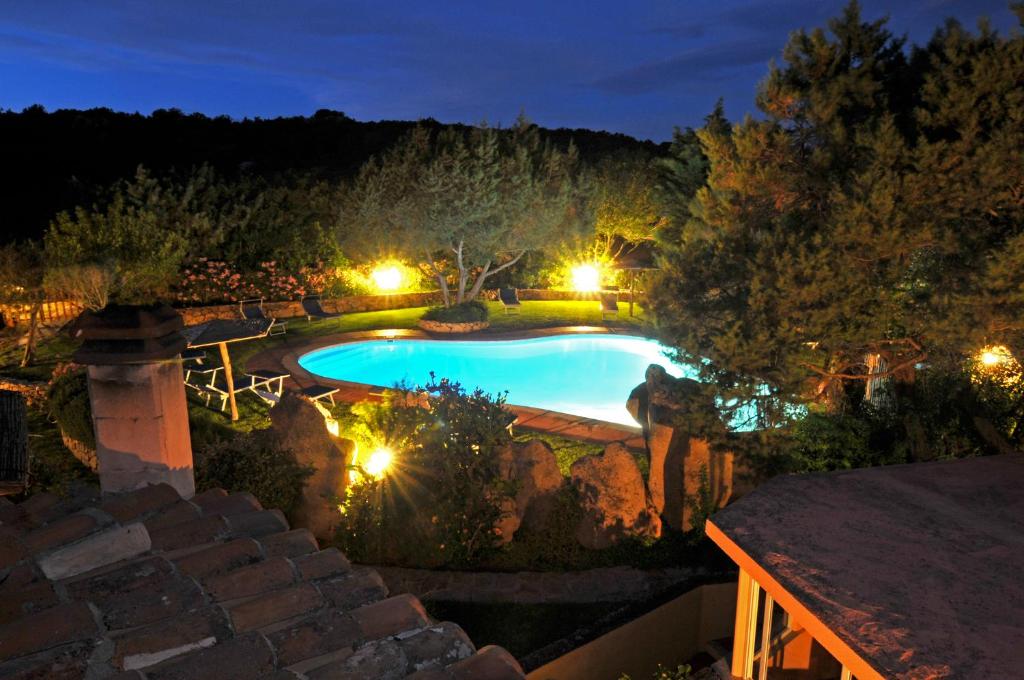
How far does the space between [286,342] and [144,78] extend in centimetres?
A: 6762

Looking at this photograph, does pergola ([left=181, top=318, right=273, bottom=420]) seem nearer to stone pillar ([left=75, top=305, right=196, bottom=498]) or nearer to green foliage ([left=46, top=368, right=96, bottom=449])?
green foliage ([left=46, top=368, right=96, bottom=449])

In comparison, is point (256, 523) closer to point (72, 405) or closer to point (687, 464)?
point (687, 464)

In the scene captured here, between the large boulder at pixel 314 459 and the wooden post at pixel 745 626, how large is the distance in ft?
14.0

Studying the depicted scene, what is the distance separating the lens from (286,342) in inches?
682

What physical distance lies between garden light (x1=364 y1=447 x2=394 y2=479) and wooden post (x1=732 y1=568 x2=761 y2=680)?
4.09 m

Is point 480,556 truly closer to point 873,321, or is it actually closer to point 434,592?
point 434,592

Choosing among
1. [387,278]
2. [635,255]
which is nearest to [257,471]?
[387,278]

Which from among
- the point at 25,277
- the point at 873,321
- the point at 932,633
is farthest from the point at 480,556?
the point at 25,277

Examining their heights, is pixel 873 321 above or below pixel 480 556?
above


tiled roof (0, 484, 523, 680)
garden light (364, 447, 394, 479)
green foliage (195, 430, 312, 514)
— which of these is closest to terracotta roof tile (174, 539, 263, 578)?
tiled roof (0, 484, 523, 680)

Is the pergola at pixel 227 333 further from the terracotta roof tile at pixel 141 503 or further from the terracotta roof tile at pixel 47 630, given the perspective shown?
the terracotta roof tile at pixel 47 630

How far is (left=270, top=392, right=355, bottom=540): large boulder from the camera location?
7.36 m

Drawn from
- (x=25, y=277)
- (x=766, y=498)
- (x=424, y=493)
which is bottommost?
(x=424, y=493)

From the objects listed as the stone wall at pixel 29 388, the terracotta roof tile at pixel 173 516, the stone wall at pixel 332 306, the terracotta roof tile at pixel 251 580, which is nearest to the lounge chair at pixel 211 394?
the stone wall at pixel 29 388
